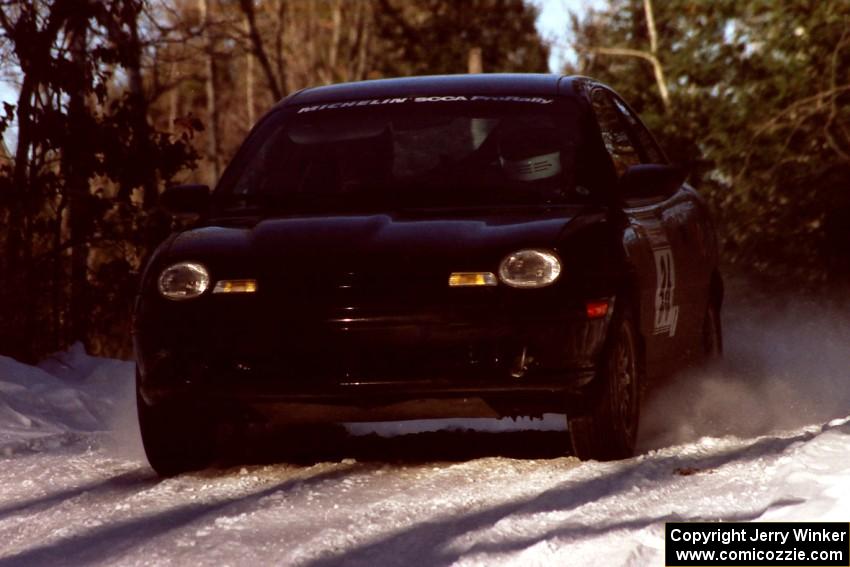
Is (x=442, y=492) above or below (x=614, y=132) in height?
below

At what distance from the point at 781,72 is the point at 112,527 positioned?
17.9 meters

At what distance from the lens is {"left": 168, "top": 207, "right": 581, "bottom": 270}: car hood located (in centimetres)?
673

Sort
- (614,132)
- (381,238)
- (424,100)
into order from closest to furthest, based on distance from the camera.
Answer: (381,238) → (424,100) → (614,132)

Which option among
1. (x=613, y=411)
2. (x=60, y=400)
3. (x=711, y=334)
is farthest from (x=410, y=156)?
(x=60, y=400)

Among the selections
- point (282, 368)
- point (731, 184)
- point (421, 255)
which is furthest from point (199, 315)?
point (731, 184)

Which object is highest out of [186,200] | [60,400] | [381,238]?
[186,200]

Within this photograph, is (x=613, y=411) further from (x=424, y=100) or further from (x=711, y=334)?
(x=711, y=334)

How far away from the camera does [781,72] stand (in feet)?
74.5

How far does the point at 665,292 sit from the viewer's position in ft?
26.3

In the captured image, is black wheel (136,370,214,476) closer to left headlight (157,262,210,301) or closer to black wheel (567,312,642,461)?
left headlight (157,262,210,301)

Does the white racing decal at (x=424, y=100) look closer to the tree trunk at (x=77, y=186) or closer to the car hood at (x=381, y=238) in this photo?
the car hood at (x=381, y=238)

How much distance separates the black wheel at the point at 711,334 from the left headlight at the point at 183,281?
3.39m

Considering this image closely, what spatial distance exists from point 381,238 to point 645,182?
127cm

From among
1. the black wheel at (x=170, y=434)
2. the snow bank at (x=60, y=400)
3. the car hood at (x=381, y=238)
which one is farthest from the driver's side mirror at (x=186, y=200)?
the snow bank at (x=60, y=400)
